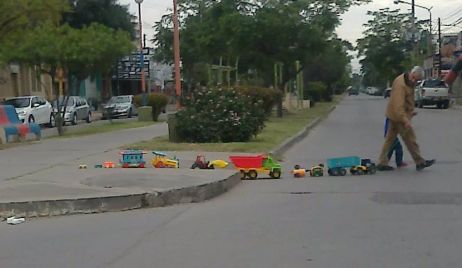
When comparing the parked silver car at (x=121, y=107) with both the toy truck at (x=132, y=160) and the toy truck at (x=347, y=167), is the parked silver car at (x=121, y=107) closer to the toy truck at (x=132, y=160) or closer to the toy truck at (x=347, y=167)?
the toy truck at (x=132, y=160)

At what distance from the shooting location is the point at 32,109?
35781 millimetres

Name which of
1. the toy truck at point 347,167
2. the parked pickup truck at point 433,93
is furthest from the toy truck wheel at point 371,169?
the parked pickup truck at point 433,93

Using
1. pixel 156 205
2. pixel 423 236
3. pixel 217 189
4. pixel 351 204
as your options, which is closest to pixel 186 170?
pixel 217 189

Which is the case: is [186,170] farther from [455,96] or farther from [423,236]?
[455,96]

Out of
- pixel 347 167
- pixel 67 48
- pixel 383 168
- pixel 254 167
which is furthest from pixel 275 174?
pixel 67 48

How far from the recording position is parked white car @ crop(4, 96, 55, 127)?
115ft

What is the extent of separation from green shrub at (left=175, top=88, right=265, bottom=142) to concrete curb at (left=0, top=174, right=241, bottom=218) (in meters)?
8.61

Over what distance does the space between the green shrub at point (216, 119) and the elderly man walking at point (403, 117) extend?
258 inches

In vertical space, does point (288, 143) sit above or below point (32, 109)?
below

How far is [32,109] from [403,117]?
83.7ft

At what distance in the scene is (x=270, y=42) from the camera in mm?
35750

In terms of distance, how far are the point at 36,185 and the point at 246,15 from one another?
24.7m

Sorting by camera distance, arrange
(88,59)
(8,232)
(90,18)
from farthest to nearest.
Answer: (90,18) < (88,59) < (8,232)

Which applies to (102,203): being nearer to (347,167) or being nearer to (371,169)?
(347,167)
